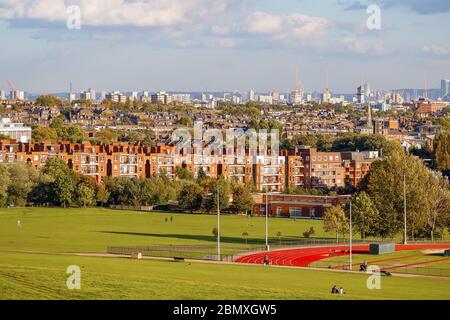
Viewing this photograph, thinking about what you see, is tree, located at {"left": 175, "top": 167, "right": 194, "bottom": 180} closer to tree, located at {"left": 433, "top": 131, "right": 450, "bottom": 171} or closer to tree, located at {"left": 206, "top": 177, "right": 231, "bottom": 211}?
tree, located at {"left": 206, "top": 177, "right": 231, "bottom": 211}

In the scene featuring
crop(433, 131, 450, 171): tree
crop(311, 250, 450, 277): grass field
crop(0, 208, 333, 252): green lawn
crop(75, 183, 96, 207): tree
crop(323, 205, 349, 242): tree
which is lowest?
crop(311, 250, 450, 277): grass field

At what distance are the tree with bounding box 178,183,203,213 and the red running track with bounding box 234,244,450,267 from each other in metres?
34.0

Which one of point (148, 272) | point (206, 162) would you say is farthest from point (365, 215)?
point (206, 162)

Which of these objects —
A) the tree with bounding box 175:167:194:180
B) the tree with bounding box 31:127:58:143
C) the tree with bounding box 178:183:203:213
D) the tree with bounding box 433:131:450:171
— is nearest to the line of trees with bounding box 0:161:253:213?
the tree with bounding box 178:183:203:213

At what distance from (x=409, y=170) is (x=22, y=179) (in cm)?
4177

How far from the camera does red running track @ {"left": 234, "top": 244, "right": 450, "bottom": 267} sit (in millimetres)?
56688

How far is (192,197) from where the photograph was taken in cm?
10044

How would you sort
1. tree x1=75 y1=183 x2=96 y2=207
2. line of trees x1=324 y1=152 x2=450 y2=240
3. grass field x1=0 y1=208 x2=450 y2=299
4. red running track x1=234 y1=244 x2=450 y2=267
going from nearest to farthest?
1. grass field x1=0 y1=208 x2=450 y2=299
2. red running track x1=234 y1=244 x2=450 y2=267
3. line of trees x1=324 y1=152 x2=450 y2=240
4. tree x1=75 y1=183 x2=96 y2=207

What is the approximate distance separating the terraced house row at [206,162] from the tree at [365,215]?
163 ft

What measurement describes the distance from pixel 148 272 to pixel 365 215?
91.3ft

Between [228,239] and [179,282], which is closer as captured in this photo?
[179,282]

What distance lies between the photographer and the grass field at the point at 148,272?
35719mm

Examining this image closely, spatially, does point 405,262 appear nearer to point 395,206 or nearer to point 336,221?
point 336,221
